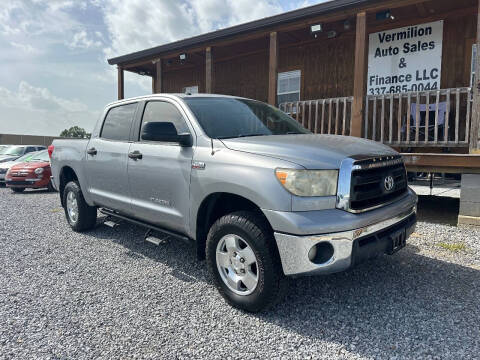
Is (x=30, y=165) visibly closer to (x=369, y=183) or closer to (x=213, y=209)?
(x=213, y=209)

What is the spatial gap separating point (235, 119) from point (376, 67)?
6.74m

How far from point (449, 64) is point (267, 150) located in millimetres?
7333

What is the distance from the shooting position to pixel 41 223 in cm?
617

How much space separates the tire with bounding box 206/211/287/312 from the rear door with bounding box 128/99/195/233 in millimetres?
525

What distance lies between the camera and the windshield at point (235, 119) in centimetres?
335

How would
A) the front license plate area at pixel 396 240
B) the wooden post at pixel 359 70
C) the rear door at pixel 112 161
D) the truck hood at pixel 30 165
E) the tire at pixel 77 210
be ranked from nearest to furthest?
the front license plate area at pixel 396 240 < the rear door at pixel 112 161 < the tire at pixel 77 210 < the wooden post at pixel 359 70 < the truck hood at pixel 30 165

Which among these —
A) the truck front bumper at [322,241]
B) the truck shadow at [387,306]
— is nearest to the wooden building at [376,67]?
the truck shadow at [387,306]

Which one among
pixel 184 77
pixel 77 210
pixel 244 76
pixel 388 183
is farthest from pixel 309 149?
pixel 184 77

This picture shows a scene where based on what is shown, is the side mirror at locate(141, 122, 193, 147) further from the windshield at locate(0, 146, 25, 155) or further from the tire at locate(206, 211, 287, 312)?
the windshield at locate(0, 146, 25, 155)

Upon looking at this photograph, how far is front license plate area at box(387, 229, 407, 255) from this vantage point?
280cm

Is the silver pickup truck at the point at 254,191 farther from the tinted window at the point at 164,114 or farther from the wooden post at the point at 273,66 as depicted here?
the wooden post at the point at 273,66

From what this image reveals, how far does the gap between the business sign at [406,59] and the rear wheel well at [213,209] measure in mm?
7150

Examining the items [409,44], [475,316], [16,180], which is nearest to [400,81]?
[409,44]

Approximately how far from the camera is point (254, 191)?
2641mm
